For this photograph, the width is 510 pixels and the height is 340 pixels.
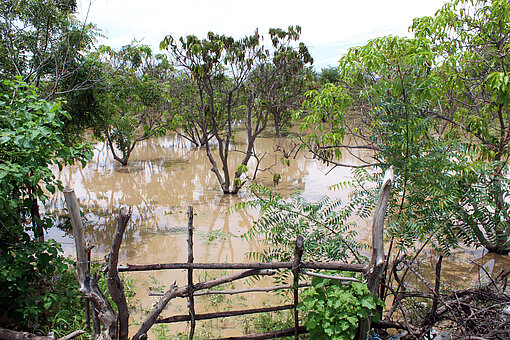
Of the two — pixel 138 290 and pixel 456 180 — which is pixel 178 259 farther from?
pixel 456 180

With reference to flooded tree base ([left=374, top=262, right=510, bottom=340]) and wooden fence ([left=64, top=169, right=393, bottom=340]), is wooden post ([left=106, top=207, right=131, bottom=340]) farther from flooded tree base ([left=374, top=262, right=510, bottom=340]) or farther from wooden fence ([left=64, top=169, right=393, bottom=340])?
Result: flooded tree base ([left=374, top=262, right=510, bottom=340])

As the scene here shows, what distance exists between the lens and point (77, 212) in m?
2.57

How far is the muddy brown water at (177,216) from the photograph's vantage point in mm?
5114

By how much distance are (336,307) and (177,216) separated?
20.9 ft

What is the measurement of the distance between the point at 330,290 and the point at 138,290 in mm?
3039

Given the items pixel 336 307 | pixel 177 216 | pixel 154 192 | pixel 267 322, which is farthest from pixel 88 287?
pixel 154 192

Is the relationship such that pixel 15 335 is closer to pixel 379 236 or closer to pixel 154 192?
pixel 379 236

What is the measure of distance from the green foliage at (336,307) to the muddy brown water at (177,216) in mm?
742

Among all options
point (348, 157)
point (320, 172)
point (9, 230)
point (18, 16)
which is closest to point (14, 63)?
point (18, 16)

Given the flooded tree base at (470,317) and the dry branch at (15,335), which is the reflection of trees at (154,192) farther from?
the flooded tree base at (470,317)

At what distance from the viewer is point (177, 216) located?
8781mm

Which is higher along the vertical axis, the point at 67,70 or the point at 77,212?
the point at 67,70

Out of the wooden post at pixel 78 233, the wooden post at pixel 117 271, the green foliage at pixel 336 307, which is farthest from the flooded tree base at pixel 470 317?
the wooden post at pixel 78 233

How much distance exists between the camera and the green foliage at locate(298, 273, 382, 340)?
2.88 metres
